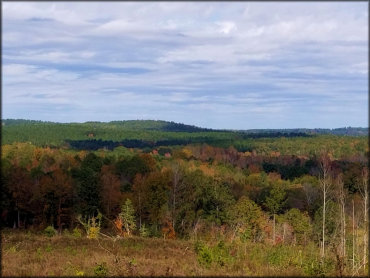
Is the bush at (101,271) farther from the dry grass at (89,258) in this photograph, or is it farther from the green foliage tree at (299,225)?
the green foliage tree at (299,225)

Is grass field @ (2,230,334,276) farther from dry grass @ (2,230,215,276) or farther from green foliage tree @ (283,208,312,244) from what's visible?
green foliage tree @ (283,208,312,244)

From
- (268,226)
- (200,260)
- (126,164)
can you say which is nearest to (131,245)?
(200,260)

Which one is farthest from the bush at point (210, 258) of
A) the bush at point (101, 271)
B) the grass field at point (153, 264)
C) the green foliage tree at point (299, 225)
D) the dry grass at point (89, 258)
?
the green foliage tree at point (299, 225)

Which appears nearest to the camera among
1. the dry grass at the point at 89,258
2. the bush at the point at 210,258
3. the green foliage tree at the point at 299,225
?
the dry grass at the point at 89,258

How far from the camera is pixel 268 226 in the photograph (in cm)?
5172

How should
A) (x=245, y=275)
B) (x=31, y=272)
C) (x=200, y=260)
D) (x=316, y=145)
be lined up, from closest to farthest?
1. (x=245, y=275)
2. (x=31, y=272)
3. (x=200, y=260)
4. (x=316, y=145)

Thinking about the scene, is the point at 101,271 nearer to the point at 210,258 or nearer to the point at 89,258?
the point at 210,258

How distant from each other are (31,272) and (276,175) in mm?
91256

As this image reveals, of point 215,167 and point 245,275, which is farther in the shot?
point 215,167

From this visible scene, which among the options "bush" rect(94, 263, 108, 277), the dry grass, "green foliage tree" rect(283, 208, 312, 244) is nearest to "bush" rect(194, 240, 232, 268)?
the dry grass

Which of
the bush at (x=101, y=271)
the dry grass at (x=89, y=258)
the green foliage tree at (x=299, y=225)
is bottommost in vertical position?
the green foliage tree at (x=299, y=225)

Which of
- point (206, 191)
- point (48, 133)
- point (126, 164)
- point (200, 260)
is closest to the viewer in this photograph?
Answer: point (200, 260)

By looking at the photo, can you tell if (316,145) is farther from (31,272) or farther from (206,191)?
(31,272)

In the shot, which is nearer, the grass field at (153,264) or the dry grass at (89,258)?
the grass field at (153,264)
